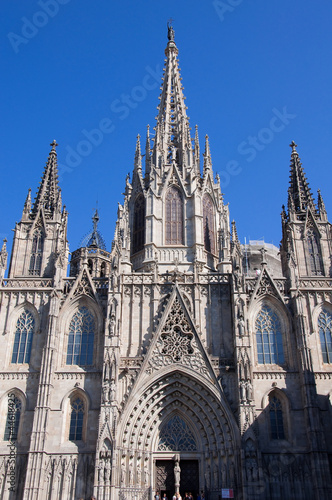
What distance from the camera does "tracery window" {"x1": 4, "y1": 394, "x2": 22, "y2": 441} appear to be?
31.6m

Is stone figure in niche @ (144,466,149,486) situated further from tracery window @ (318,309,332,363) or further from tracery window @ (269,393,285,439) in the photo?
tracery window @ (318,309,332,363)

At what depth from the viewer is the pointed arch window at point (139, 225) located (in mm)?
40125

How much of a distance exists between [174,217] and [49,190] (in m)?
9.82

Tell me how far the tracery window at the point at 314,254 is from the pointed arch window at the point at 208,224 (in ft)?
22.6

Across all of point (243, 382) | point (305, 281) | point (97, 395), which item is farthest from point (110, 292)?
point (305, 281)

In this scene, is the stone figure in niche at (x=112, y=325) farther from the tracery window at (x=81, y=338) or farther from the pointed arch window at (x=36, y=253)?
the pointed arch window at (x=36, y=253)

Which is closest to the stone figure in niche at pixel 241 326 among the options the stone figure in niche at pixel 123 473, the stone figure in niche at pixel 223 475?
the stone figure in niche at pixel 223 475

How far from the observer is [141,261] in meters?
39.1

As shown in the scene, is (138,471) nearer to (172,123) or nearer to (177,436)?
(177,436)

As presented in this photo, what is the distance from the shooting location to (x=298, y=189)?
4094cm

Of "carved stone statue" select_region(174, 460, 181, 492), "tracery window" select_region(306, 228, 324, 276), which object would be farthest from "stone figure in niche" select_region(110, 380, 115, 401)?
"tracery window" select_region(306, 228, 324, 276)

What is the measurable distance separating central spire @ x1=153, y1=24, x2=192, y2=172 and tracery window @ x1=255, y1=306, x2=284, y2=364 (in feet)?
45.2

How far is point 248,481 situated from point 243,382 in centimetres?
518

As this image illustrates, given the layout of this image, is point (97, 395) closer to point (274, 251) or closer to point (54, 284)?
point (54, 284)
